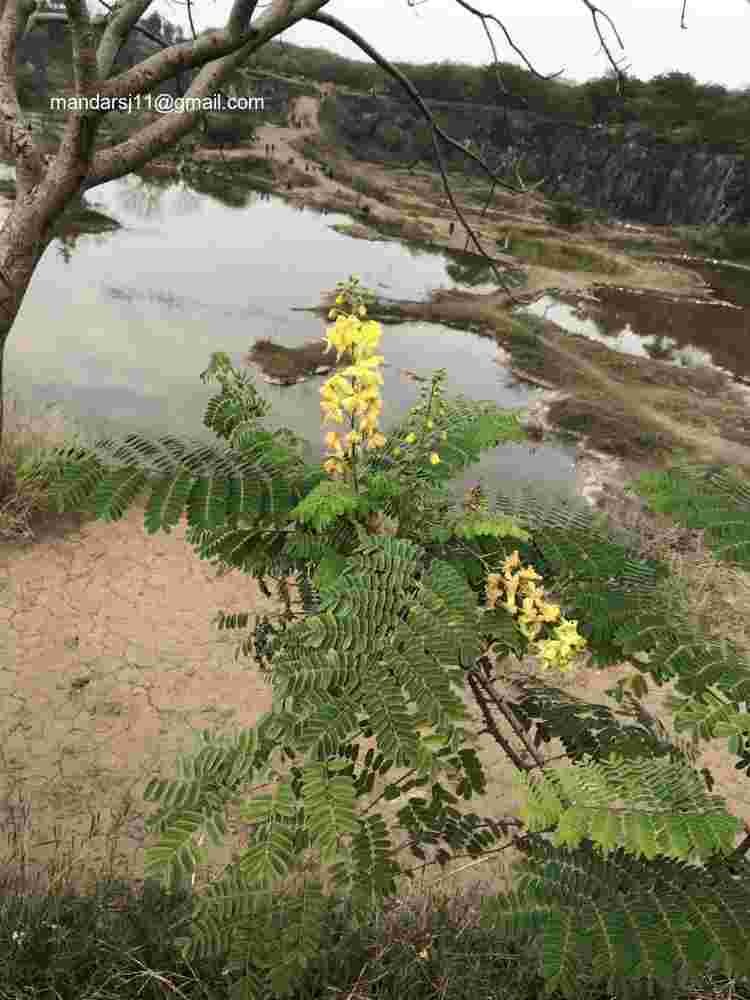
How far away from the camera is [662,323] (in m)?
17.0

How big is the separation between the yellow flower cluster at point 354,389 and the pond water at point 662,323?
13.8 m

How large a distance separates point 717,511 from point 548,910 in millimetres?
1122

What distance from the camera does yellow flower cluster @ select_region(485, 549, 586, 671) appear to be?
174 centimetres

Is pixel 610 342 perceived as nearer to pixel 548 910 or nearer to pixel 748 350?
pixel 748 350

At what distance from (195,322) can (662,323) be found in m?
11.9

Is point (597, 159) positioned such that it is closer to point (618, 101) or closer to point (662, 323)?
point (618, 101)

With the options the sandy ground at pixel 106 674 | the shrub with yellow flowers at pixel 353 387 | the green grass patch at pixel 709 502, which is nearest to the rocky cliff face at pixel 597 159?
the sandy ground at pixel 106 674

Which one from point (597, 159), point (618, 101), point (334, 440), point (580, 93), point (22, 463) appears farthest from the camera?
point (580, 93)

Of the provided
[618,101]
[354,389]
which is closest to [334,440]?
[354,389]

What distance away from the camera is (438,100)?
130ft

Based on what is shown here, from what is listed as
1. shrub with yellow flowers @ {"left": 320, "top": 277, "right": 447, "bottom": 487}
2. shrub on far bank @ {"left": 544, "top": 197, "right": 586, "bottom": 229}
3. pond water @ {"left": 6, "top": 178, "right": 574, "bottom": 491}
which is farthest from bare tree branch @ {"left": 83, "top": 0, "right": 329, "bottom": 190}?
shrub on far bank @ {"left": 544, "top": 197, "right": 586, "bottom": 229}

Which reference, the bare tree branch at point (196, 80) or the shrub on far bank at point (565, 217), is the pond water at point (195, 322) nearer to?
the bare tree branch at point (196, 80)

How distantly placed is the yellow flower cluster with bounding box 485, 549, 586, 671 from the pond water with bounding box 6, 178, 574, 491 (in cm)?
598

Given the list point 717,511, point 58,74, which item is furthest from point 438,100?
point 717,511
